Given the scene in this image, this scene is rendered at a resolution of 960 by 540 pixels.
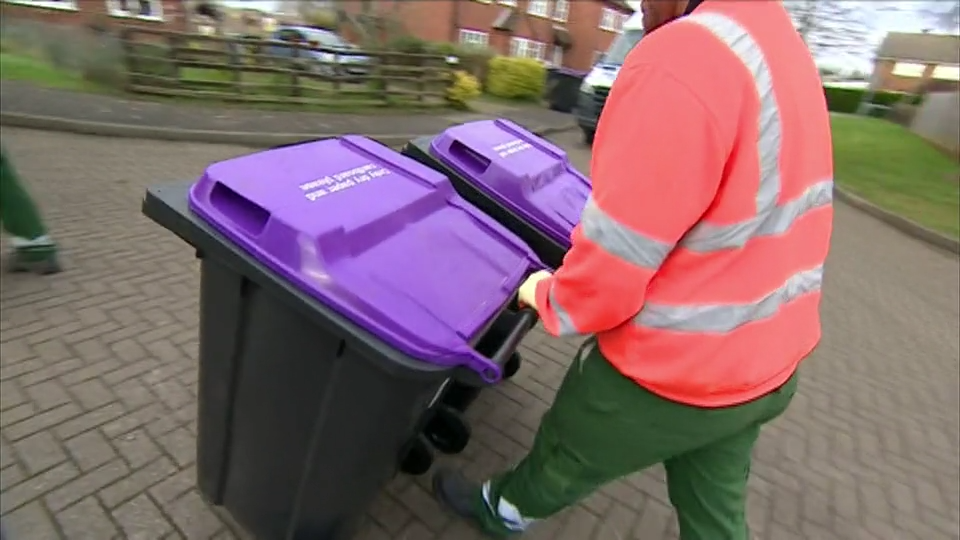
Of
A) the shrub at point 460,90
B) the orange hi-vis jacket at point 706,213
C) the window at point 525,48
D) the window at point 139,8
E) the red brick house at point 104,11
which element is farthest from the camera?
the window at point 525,48

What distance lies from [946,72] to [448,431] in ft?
178

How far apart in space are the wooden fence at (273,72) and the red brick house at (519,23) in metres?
9.16

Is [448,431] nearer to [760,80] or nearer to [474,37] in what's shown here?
[760,80]

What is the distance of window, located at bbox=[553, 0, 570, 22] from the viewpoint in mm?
27600

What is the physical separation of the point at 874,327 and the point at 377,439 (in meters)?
5.41

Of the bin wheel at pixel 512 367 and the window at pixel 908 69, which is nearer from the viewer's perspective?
the bin wheel at pixel 512 367

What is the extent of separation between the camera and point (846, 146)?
17828mm

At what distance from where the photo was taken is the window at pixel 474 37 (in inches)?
960

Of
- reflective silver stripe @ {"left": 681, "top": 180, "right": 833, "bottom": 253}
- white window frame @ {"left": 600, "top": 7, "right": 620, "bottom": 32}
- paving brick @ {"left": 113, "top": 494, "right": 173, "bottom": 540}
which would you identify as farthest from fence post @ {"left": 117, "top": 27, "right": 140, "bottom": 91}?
white window frame @ {"left": 600, "top": 7, "right": 620, "bottom": 32}

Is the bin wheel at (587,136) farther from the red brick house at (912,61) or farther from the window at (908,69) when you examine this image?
the window at (908,69)

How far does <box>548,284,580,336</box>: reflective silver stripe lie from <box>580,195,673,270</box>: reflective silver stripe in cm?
21

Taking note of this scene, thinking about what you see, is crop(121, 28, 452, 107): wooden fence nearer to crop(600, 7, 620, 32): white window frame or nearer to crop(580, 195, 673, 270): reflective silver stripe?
crop(580, 195, 673, 270): reflective silver stripe

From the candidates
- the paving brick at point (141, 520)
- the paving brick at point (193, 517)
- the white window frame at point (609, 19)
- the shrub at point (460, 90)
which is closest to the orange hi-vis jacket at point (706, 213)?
the paving brick at point (193, 517)

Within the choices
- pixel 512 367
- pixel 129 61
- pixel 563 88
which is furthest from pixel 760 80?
pixel 563 88
